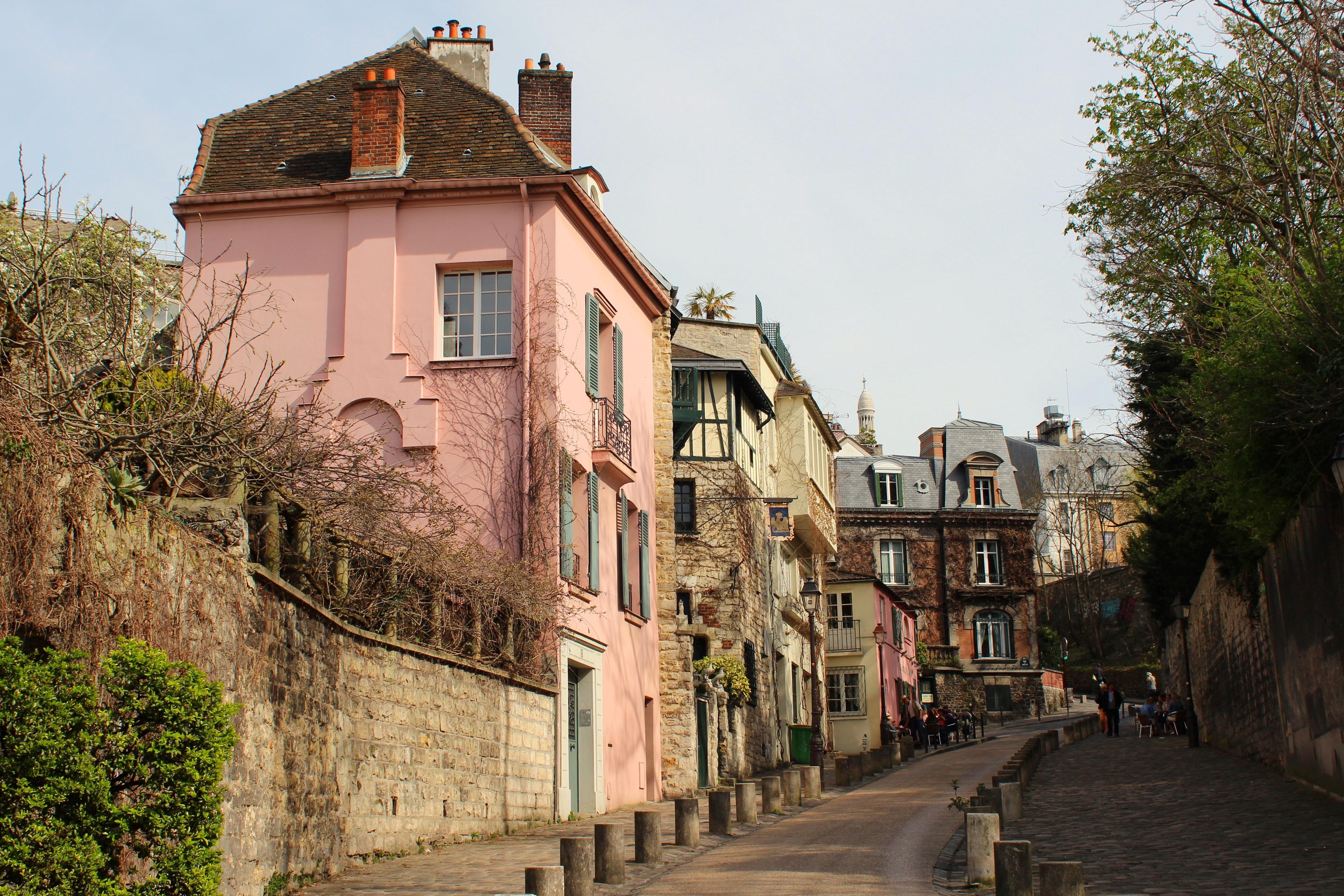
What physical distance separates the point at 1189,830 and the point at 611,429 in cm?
985

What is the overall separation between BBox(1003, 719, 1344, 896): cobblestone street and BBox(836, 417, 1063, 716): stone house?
31731mm

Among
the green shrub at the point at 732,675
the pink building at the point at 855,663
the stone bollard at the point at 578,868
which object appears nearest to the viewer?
the stone bollard at the point at 578,868

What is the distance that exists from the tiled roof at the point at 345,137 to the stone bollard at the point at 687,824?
9.27 m

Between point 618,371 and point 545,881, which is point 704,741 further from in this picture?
point 545,881

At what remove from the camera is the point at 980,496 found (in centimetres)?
5775

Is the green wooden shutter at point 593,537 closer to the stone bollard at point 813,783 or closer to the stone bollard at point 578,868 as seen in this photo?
the stone bollard at point 813,783

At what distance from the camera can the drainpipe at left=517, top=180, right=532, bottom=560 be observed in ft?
58.7

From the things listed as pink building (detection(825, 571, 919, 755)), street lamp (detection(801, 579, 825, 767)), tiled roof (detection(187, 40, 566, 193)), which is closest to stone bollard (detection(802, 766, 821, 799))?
street lamp (detection(801, 579, 825, 767))

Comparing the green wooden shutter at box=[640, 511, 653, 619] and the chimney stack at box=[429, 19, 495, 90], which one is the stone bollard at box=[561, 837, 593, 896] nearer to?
the green wooden shutter at box=[640, 511, 653, 619]

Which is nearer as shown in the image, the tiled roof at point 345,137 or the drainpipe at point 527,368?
the drainpipe at point 527,368

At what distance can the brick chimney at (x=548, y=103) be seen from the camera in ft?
Result: 75.1

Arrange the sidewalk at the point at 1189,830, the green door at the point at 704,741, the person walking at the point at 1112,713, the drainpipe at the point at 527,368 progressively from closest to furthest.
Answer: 1. the sidewalk at the point at 1189,830
2. the drainpipe at the point at 527,368
3. the green door at the point at 704,741
4. the person walking at the point at 1112,713

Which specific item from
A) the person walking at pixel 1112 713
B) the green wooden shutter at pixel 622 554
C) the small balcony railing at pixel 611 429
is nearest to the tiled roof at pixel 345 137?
the small balcony railing at pixel 611 429

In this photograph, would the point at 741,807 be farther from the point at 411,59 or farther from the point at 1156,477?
the point at 1156,477
